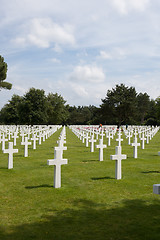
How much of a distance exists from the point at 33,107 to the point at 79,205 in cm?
4656

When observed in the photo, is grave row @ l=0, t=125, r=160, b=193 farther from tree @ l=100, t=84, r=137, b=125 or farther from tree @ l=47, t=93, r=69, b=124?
tree @ l=47, t=93, r=69, b=124

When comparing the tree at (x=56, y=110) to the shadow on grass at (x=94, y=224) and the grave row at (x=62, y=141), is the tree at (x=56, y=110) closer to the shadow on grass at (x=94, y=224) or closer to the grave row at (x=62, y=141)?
the grave row at (x=62, y=141)

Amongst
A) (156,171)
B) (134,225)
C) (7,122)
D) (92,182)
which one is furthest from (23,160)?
(7,122)

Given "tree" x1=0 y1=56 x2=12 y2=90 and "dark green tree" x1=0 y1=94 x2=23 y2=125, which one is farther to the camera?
"dark green tree" x1=0 y1=94 x2=23 y2=125

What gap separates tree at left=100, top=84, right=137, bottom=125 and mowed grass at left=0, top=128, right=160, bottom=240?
6342 centimetres

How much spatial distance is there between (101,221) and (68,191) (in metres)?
1.95

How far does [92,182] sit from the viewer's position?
7258 millimetres

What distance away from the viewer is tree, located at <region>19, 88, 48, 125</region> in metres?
50.5

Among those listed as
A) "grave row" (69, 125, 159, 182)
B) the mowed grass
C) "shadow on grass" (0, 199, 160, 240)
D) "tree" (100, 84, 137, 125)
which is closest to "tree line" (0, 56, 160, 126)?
"tree" (100, 84, 137, 125)

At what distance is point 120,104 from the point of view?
71500mm

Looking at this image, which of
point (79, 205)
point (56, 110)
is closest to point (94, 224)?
point (79, 205)

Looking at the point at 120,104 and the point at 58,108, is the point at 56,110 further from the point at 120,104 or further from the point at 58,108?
the point at 120,104

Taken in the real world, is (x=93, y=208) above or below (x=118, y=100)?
below

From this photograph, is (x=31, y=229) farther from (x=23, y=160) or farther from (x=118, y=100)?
(x=118, y=100)
